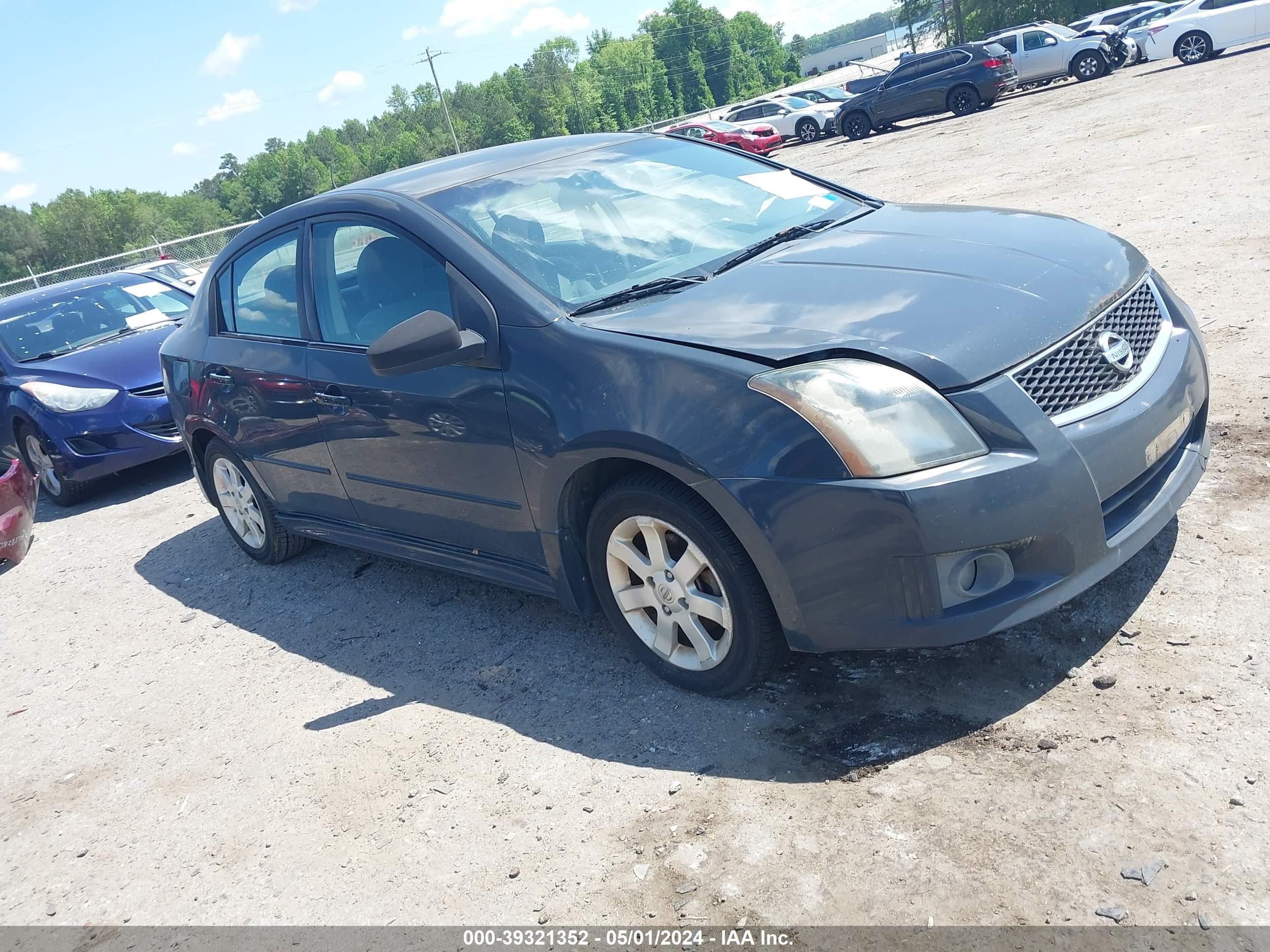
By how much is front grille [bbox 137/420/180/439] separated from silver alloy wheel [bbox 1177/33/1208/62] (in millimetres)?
23270

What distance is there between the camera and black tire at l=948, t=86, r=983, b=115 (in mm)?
25562

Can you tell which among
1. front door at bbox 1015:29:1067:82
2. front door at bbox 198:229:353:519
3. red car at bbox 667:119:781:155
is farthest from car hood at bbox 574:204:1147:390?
red car at bbox 667:119:781:155

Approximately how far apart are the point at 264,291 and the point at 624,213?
1942mm

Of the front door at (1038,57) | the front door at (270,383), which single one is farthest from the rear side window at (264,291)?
the front door at (1038,57)

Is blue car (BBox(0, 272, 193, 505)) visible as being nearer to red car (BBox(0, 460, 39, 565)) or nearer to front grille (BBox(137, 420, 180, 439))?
front grille (BBox(137, 420, 180, 439))

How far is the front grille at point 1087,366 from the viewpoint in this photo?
2996 millimetres

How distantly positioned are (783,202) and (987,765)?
2.53 m

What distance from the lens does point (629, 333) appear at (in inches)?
132

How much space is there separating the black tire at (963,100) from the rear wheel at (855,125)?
7.75 ft

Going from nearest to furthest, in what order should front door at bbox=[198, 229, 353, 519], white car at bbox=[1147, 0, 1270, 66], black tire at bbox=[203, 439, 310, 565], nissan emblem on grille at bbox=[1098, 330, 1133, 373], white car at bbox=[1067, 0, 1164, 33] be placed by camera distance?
nissan emblem on grille at bbox=[1098, 330, 1133, 373]
front door at bbox=[198, 229, 353, 519]
black tire at bbox=[203, 439, 310, 565]
white car at bbox=[1147, 0, 1270, 66]
white car at bbox=[1067, 0, 1164, 33]

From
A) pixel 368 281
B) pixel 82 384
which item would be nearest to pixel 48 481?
pixel 82 384

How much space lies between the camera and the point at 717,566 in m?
3.22

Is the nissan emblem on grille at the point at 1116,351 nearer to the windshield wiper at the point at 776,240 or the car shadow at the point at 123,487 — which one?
the windshield wiper at the point at 776,240

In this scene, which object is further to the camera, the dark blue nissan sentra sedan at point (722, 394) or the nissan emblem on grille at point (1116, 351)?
the nissan emblem on grille at point (1116, 351)
